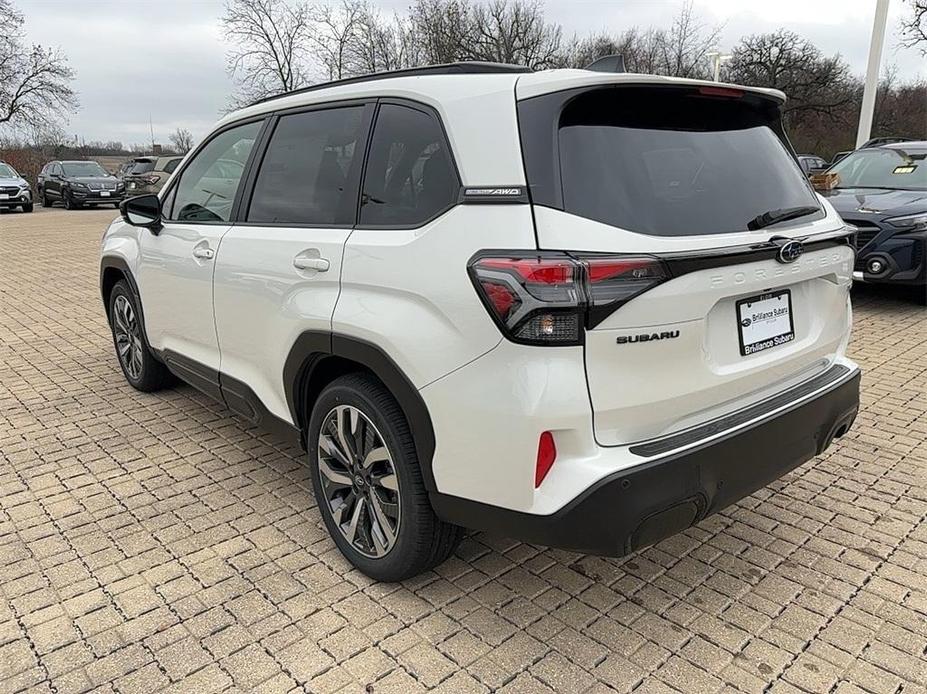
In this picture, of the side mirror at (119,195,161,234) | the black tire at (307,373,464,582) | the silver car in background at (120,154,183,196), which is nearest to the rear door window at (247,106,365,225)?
the black tire at (307,373,464,582)

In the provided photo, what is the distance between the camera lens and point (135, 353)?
5.01 meters

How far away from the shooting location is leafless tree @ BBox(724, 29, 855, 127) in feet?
139

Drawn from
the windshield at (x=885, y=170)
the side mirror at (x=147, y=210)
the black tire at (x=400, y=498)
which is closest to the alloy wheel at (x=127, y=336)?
the side mirror at (x=147, y=210)

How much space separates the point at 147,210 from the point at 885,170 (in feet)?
27.5

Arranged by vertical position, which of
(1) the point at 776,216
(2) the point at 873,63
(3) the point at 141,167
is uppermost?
(2) the point at 873,63

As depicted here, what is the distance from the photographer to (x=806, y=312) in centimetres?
266

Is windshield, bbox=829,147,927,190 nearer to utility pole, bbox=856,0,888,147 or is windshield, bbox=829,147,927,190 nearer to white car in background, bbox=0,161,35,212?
utility pole, bbox=856,0,888,147

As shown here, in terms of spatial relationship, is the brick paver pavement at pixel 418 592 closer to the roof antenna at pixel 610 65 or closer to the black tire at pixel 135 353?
the black tire at pixel 135 353

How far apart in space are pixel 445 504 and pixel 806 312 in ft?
4.99

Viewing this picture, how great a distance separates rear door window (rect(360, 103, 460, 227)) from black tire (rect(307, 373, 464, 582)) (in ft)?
2.06

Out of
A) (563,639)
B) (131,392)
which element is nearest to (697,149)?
(563,639)

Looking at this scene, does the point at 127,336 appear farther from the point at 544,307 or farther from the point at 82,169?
the point at 82,169

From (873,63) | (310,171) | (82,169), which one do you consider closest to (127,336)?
(310,171)

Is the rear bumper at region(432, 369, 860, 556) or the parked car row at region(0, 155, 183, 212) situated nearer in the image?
the rear bumper at region(432, 369, 860, 556)
